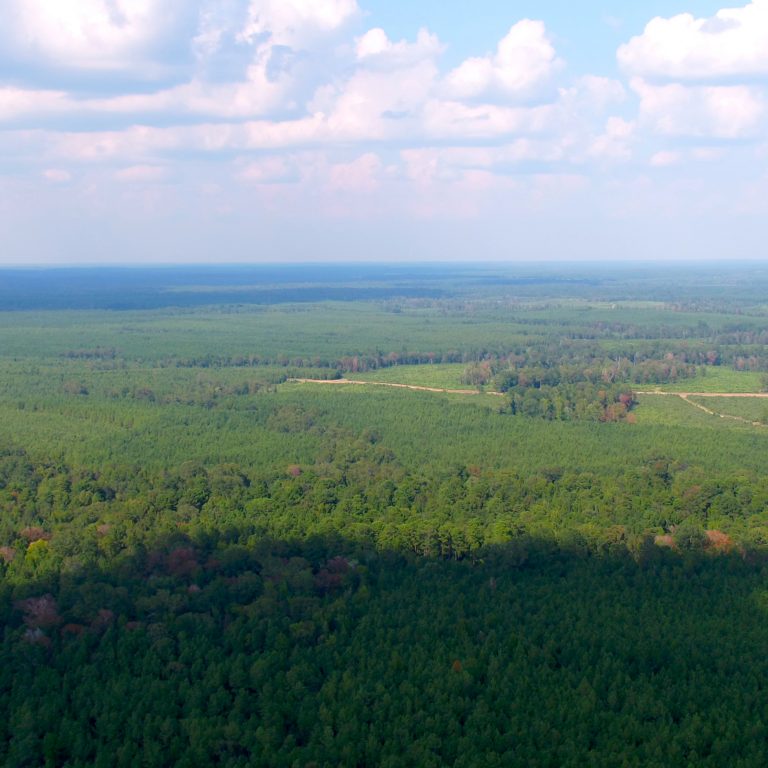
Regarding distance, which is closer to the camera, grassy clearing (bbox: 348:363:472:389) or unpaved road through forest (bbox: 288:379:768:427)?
unpaved road through forest (bbox: 288:379:768:427)

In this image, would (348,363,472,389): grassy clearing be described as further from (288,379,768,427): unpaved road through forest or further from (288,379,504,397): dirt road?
(288,379,768,427): unpaved road through forest

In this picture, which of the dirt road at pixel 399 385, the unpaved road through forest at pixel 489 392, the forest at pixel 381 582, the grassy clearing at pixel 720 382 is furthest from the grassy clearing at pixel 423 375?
the grassy clearing at pixel 720 382

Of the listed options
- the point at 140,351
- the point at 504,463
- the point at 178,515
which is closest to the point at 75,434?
the point at 178,515

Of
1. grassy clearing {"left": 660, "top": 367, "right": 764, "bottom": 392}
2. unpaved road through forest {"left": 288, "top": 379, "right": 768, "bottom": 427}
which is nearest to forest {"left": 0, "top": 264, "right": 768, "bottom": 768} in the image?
unpaved road through forest {"left": 288, "top": 379, "right": 768, "bottom": 427}

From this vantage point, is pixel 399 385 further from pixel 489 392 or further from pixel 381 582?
pixel 381 582

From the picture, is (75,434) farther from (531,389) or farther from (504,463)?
(531,389)

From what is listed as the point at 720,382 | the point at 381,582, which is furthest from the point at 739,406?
the point at 381,582

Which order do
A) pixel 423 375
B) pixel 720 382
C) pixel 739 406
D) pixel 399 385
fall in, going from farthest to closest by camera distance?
pixel 423 375, pixel 720 382, pixel 399 385, pixel 739 406

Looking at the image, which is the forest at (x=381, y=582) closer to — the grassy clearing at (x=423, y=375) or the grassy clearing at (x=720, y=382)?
the grassy clearing at (x=720, y=382)
